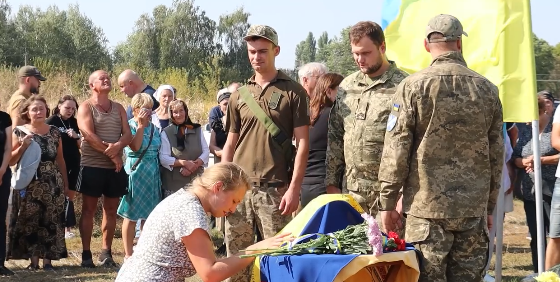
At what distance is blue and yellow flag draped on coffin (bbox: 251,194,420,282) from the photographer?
3682mm

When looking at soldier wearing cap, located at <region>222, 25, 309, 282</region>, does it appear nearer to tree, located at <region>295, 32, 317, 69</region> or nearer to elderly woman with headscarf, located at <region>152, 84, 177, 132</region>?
elderly woman with headscarf, located at <region>152, 84, 177, 132</region>

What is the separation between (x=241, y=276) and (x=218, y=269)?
1470 mm

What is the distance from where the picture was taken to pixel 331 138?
5477 millimetres

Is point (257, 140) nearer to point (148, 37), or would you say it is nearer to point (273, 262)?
point (273, 262)

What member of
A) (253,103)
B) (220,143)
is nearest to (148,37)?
(220,143)

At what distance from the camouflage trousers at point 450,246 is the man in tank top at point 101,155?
4403 millimetres

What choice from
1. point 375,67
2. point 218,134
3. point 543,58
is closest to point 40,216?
point 218,134

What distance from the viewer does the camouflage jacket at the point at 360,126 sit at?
509 centimetres

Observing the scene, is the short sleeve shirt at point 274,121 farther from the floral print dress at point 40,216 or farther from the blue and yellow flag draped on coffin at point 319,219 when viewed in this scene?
the floral print dress at point 40,216

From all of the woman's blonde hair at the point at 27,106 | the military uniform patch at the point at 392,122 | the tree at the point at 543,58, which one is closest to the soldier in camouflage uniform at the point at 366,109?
the military uniform patch at the point at 392,122

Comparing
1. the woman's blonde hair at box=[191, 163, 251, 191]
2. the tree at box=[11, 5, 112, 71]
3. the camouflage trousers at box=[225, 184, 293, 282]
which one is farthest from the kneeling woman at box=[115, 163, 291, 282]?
the tree at box=[11, 5, 112, 71]

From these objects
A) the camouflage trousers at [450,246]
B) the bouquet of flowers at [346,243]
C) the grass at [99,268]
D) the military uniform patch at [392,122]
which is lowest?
the grass at [99,268]

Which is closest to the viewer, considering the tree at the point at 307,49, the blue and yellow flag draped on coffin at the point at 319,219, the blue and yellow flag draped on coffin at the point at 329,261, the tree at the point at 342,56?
the blue and yellow flag draped on coffin at the point at 329,261

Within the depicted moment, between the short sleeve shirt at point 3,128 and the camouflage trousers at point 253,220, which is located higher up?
the short sleeve shirt at point 3,128
